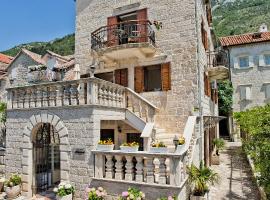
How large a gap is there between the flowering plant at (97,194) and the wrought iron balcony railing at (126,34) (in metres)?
7.20

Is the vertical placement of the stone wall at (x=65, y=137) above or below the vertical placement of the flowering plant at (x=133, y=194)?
above

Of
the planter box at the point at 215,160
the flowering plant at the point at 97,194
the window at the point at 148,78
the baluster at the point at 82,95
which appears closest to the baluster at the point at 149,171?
the flowering plant at the point at 97,194

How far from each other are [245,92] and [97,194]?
24.9 m

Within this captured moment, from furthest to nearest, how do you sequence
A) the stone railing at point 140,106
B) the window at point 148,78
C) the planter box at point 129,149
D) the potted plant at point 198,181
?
the window at point 148,78 → the stone railing at point 140,106 → the potted plant at point 198,181 → the planter box at point 129,149

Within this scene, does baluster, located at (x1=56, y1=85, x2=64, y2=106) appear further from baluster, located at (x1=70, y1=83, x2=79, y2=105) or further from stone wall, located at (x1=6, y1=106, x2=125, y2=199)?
baluster, located at (x1=70, y1=83, x2=79, y2=105)

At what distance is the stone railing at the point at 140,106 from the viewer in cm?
1167

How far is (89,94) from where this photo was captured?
29.4 feet

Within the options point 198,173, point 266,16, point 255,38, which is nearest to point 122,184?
point 198,173

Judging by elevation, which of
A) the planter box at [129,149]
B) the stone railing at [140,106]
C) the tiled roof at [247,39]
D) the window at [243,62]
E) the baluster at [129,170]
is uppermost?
the tiled roof at [247,39]

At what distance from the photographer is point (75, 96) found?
9.34 metres

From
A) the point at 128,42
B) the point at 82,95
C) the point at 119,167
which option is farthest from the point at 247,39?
the point at 119,167

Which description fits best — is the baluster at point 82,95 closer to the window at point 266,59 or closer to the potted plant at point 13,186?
the potted plant at point 13,186

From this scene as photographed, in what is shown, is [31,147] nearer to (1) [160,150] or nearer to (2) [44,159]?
(2) [44,159]

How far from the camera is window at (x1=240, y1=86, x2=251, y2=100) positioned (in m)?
28.2
